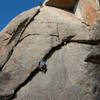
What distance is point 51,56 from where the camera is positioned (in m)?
14.3

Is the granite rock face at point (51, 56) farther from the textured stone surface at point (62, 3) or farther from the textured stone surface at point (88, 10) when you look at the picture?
the textured stone surface at point (62, 3)

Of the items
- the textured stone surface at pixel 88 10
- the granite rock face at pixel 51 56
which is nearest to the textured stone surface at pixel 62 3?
the textured stone surface at pixel 88 10

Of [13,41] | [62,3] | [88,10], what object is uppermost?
[13,41]

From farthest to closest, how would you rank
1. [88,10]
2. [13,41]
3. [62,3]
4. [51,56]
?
[62,3] → [88,10] → [13,41] → [51,56]

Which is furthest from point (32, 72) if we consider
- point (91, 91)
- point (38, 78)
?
point (91, 91)

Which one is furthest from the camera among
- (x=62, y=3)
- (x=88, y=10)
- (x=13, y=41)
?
(x=62, y=3)

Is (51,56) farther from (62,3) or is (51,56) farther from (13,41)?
(62,3)

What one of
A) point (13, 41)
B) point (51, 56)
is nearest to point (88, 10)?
point (51, 56)

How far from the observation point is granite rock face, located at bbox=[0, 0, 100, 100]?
13250 mm

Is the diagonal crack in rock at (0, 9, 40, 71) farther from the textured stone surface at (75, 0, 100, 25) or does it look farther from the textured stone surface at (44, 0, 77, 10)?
the textured stone surface at (75, 0, 100, 25)

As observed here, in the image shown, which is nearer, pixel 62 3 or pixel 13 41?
pixel 13 41

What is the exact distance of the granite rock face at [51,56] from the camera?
13250mm

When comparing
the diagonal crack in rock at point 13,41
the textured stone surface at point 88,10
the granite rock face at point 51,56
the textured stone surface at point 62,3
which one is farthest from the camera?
the textured stone surface at point 62,3

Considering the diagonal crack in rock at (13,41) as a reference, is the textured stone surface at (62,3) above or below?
below
